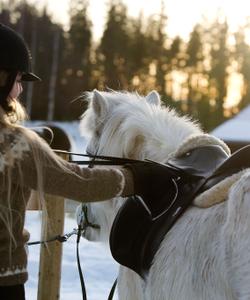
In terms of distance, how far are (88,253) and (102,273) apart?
2.67ft

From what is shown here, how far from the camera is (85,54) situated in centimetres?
→ 3812

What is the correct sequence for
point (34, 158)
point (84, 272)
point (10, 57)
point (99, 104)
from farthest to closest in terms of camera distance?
point (84, 272), point (99, 104), point (10, 57), point (34, 158)

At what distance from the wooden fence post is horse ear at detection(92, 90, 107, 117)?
1.44 metres

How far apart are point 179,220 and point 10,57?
1.01m

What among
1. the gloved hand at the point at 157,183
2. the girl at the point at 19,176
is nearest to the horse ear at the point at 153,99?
the gloved hand at the point at 157,183

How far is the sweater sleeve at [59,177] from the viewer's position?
2.03m

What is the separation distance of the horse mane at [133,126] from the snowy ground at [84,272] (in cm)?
224

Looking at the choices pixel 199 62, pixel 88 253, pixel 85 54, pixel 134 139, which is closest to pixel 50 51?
pixel 85 54

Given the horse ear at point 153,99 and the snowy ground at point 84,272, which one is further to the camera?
the snowy ground at point 84,272

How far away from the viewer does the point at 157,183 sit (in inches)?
94.5

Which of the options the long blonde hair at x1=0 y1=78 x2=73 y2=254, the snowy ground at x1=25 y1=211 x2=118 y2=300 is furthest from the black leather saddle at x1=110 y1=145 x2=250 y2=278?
the snowy ground at x1=25 y1=211 x2=118 y2=300

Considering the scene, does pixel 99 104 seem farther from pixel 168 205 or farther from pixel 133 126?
pixel 168 205

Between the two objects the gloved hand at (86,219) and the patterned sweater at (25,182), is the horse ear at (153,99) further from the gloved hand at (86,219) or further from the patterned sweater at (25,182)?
the patterned sweater at (25,182)

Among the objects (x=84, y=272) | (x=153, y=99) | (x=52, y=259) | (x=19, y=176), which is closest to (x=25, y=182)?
(x=19, y=176)
